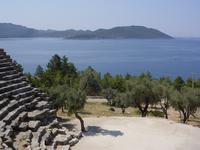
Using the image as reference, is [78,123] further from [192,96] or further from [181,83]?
[181,83]

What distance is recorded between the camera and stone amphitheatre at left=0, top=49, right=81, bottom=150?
57.8 feet

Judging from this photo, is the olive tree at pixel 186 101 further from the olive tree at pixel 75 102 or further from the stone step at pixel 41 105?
the stone step at pixel 41 105

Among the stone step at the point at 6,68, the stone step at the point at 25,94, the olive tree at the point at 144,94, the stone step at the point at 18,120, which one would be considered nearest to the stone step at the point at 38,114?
the stone step at the point at 18,120

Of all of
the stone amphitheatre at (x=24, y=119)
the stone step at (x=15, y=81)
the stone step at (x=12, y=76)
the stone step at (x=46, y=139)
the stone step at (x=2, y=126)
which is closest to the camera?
the stone step at (x=2, y=126)

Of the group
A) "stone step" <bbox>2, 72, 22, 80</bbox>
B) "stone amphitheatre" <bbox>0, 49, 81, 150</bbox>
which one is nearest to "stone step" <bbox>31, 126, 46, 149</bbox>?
"stone amphitheatre" <bbox>0, 49, 81, 150</bbox>

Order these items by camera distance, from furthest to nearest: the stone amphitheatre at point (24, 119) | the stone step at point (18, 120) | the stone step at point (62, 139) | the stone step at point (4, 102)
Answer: the stone step at point (4, 102) < the stone step at point (62, 139) < the stone step at point (18, 120) < the stone amphitheatre at point (24, 119)

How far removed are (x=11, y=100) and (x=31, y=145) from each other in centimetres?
575

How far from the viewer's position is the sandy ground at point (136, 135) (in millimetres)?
20375

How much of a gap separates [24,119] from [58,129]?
214cm

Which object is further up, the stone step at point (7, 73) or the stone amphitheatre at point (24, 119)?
the stone step at point (7, 73)

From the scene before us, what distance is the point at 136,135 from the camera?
74.3ft

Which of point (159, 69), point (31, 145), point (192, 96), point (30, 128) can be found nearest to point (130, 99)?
point (192, 96)

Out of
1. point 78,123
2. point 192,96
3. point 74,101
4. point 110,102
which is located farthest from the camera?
point 110,102

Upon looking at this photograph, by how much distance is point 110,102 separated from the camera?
49781mm
